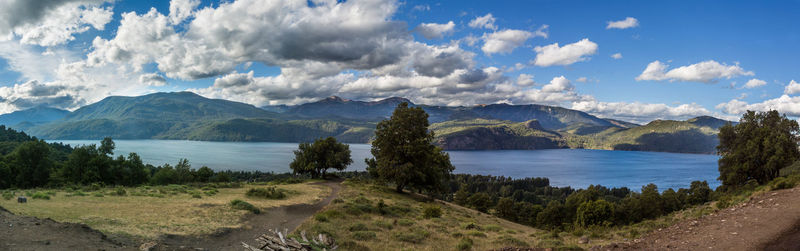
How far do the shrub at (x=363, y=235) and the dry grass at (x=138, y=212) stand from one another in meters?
6.06

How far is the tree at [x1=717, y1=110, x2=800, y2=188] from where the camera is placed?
35.6 metres

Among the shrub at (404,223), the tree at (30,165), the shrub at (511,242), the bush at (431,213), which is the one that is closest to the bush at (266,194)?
the shrub at (404,223)

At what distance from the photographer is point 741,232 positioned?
41.1ft

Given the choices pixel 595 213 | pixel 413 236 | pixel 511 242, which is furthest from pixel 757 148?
pixel 413 236

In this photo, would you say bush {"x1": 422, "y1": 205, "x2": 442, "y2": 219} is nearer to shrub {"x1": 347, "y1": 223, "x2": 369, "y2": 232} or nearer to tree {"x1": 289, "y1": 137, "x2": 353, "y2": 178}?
shrub {"x1": 347, "y1": 223, "x2": 369, "y2": 232}

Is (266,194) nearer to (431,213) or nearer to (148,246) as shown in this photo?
(431,213)

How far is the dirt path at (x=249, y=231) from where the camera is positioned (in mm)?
13383

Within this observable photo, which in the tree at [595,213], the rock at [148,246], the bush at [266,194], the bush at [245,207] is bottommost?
the tree at [595,213]

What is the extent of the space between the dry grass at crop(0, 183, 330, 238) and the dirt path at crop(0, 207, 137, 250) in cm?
147

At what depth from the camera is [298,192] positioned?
31.9 m

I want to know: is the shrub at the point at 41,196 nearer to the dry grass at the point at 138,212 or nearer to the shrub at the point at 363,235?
the dry grass at the point at 138,212

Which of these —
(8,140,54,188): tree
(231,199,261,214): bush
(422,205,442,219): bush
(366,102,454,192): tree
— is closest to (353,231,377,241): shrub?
(231,199,261,214): bush

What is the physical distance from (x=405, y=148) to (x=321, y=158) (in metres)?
20.2

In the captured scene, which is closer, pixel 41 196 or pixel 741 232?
pixel 741 232
